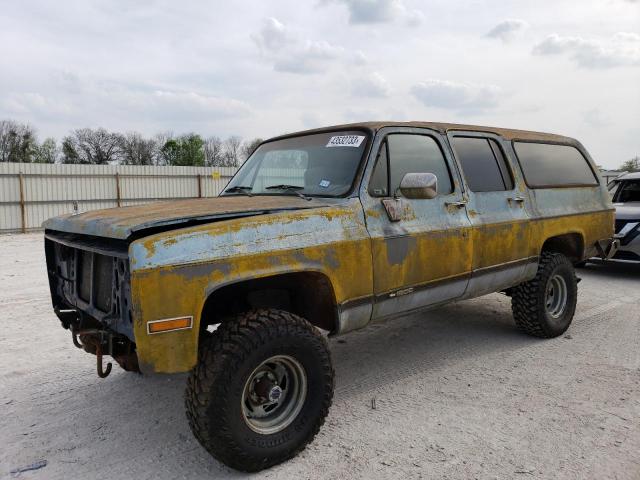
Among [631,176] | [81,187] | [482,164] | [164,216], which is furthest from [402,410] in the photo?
[81,187]

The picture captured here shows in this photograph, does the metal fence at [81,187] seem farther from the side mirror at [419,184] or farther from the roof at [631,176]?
the side mirror at [419,184]

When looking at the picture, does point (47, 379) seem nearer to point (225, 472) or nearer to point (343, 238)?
point (225, 472)

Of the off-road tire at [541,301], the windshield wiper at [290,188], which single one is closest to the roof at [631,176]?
the off-road tire at [541,301]

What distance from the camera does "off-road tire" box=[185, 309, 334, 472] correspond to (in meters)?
2.55

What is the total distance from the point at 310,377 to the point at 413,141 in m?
1.96

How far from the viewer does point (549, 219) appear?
474 cm

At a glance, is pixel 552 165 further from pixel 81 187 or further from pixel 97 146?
pixel 97 146

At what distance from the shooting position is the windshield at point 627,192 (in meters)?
9.10

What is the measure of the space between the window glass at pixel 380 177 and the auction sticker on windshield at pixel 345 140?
172mm

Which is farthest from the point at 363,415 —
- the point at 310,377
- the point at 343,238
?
the point at 343,238

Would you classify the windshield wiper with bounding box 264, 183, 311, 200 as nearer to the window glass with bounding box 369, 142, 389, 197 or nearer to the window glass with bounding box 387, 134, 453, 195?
the window glass with bounding box 369, 142, 389, 197

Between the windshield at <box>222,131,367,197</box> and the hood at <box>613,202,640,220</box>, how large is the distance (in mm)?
6515

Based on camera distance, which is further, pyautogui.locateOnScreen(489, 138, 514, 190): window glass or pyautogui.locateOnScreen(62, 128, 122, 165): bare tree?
pyautogui.locateOnScreen(62, 128, 122, 165): bare tree

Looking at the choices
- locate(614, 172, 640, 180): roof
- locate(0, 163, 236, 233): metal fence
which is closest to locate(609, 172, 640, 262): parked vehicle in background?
locate(614, 172, 640, 180): roof
